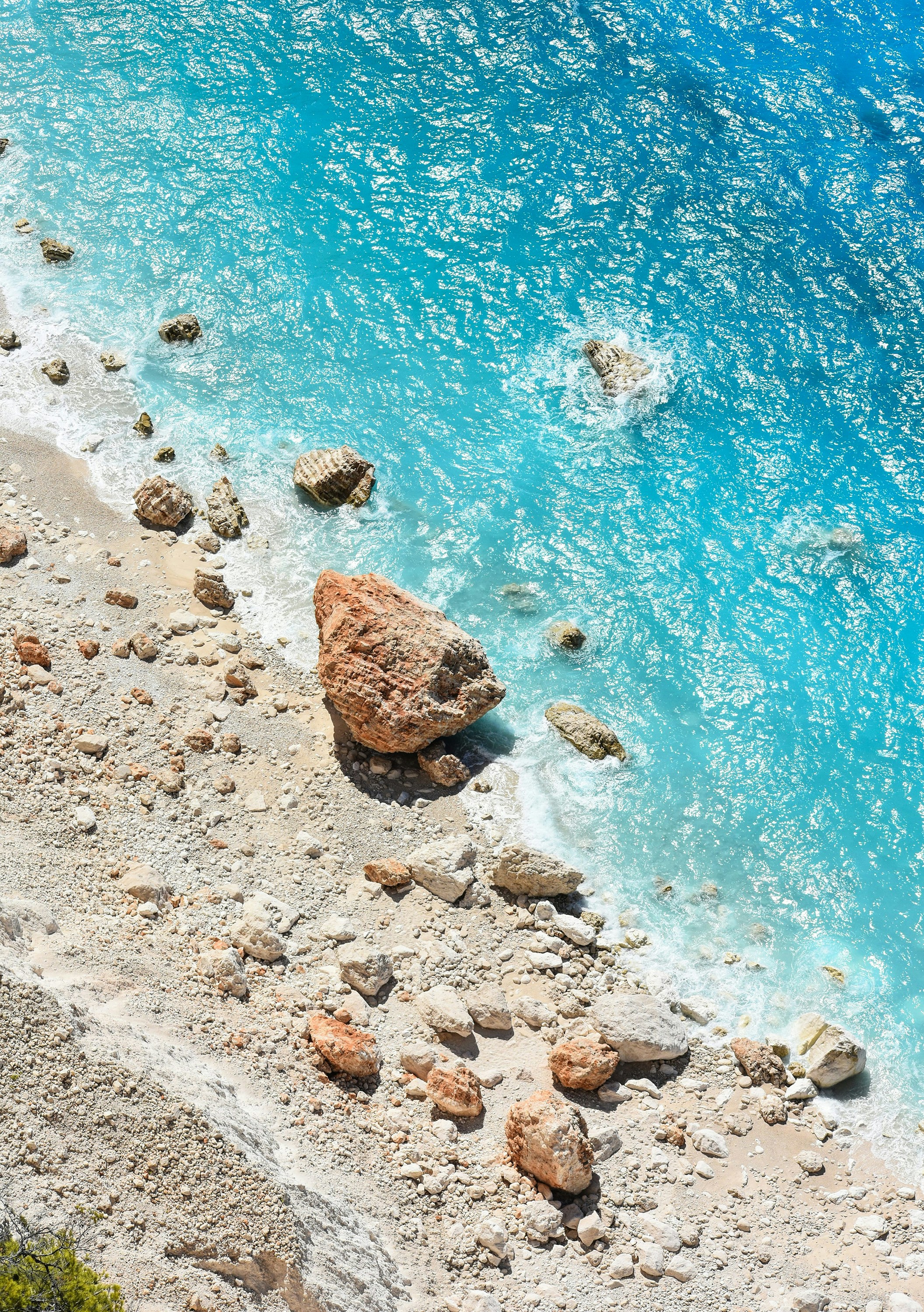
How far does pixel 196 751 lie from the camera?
1420 centimetres

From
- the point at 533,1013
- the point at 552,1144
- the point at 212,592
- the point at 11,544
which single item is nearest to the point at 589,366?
the point at 212,592

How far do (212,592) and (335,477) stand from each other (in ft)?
11.0

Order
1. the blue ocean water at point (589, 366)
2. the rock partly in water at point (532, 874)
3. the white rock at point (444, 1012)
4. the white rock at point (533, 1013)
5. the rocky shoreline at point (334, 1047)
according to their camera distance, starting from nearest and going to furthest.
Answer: the rocky shoreline at point (334, 1047)
the white rock at point (444, 1012)
the white rock at point (533, 1013)
the rock partly in water at point (532, 874)
the blue ocean water at point (589, 366)

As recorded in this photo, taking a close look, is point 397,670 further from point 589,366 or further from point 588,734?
point 589,366

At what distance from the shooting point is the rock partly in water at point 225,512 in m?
17.5

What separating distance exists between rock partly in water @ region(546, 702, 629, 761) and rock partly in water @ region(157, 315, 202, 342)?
11.1 meters

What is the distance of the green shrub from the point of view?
7574 mm

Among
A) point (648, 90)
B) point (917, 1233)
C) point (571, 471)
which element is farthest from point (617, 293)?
point (917, 1233)

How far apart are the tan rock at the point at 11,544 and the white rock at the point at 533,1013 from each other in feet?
33.9

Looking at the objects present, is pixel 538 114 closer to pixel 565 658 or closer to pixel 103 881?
pixel 565 658

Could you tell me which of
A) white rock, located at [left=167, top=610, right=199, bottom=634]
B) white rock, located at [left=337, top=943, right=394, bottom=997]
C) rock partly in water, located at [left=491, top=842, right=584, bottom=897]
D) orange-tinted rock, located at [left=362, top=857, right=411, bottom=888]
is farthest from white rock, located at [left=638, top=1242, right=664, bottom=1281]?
white rock, located at [left=167, top=610, right=199, bottom=634]

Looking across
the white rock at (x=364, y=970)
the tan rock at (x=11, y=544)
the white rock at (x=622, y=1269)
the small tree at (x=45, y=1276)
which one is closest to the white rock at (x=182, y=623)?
the tan rock at (x=11, y=544)

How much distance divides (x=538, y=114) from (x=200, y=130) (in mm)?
8045

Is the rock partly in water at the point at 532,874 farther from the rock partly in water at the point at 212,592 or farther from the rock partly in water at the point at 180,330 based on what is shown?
the rock partly in water at the point at 180,330
